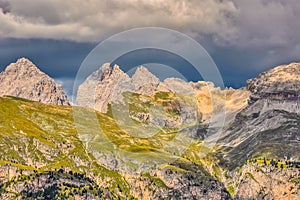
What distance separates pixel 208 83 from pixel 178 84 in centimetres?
2064

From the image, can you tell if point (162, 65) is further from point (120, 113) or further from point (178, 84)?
point (120, 113)

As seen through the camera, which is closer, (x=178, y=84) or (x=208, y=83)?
(x=208, y=83)

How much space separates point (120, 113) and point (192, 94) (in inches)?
1021

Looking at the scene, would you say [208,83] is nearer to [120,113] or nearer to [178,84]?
[178,84]

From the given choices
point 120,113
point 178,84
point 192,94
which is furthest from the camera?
point 120,113

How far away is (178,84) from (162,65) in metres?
16.8

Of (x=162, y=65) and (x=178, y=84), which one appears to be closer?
(x=162, y=65)

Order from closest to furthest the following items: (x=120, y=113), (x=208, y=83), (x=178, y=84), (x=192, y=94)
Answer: (x=208, y=83)
(x=192, y=94)
(x=178, y=84)
(x=120, y=113)

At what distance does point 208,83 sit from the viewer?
81.8m

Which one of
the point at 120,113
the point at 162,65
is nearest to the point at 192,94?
the point at 162,65

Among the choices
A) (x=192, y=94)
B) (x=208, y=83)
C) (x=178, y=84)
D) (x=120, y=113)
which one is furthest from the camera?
(x=120, y=113)

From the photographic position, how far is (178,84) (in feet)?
335

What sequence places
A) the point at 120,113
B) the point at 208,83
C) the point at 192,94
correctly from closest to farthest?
the point at 208,83
the point at 192,94
the point at 120,113

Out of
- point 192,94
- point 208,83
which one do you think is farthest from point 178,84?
point 208,83
